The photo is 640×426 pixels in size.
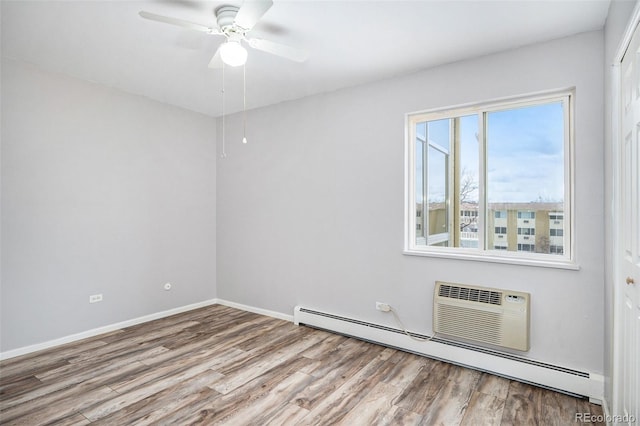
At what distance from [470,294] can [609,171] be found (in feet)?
Result: 4.32

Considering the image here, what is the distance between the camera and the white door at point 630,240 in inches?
62.2

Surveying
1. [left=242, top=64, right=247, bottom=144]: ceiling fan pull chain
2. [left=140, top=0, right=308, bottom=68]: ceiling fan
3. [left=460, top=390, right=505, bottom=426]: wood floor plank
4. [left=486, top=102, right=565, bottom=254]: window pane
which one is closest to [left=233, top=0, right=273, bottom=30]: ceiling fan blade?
[left=140, top=0, right=308, bottom=68]: ceiling fan

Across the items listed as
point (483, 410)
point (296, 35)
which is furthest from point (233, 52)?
point (483, 410)

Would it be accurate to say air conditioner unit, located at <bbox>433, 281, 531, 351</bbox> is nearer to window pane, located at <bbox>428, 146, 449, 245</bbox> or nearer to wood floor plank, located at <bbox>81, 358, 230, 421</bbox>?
window pane, located at <bbox>428, 146, 449, 245</bbox>

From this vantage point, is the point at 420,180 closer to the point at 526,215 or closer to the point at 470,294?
the point at 526,215

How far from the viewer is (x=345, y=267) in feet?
11.9

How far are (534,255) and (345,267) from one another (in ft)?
5.64

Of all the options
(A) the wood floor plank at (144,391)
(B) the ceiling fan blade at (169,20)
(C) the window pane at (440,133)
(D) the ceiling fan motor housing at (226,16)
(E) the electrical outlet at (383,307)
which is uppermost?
(D) the ceiling fan motor housing at (226,16)

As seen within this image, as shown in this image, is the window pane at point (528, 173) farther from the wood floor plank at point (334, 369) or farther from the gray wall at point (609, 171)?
the wood floor plank at point (334, 369)

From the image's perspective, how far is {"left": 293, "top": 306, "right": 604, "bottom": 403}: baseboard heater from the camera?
2.41 meters

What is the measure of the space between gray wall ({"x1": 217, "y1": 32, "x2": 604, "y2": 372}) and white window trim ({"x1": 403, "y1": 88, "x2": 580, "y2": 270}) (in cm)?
6

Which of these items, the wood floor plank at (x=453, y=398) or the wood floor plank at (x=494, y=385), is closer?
the wood floor plank at (x=453, y=398)

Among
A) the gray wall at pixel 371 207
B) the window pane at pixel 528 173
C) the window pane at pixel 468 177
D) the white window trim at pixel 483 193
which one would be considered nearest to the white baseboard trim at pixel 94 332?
the gray wall at pixel 371 207

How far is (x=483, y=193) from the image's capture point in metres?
2.96
